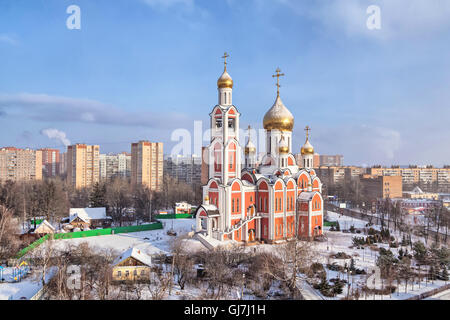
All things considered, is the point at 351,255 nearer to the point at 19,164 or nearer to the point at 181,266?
the point at 181,266

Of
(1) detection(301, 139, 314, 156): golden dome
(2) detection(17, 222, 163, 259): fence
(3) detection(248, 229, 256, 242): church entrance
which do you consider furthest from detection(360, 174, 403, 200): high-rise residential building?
(2) detection(17, 222, 163, 259): fence

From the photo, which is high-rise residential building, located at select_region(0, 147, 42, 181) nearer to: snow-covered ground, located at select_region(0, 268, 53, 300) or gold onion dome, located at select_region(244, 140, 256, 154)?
gold onion dome, located at select_region(244, 140, 256, 154)

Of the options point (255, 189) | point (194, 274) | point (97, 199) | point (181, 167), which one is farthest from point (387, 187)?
point (194, 274)

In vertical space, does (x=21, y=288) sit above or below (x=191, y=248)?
below

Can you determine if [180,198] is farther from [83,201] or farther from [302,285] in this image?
[302,285]

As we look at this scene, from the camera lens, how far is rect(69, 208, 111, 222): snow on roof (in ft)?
81.8

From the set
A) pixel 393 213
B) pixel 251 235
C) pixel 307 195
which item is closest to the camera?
pixel 251 235

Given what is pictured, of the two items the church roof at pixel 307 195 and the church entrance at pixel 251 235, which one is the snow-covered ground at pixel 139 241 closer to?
the church entrance at pixel 251 235

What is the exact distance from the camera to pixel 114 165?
2174 inches

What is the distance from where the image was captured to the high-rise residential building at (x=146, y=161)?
43.0 meters

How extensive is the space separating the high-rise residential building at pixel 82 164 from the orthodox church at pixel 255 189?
28.2 meters

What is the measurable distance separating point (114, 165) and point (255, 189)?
131 ft
